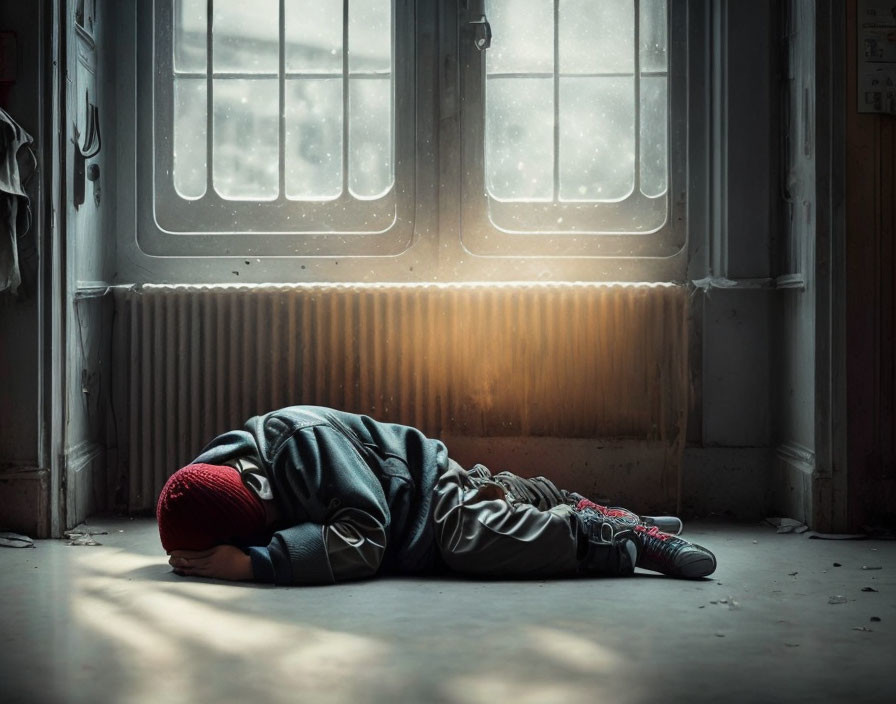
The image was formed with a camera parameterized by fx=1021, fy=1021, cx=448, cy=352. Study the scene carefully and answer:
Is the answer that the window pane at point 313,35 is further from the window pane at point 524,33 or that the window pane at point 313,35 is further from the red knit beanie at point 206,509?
the red knit beanie at point 206,509

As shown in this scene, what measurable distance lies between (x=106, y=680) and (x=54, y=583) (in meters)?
0.87

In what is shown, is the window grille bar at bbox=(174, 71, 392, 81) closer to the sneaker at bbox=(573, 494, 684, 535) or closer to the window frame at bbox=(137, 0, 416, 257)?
the window frame at bbox=(137, 0, 416, 257)

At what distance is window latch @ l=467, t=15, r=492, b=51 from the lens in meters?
3.59

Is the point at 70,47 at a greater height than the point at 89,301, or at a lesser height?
greater

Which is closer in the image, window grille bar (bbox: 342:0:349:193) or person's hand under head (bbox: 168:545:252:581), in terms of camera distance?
person's hand under head (bbox: 168:545:252:581)

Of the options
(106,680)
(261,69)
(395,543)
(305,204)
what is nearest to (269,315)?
(305,204)

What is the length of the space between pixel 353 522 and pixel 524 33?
1.99m

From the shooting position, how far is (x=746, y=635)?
2051 mm

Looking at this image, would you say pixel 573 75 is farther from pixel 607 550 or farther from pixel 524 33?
pixel 607 550

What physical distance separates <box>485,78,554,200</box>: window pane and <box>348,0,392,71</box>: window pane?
→ 0.40 metres

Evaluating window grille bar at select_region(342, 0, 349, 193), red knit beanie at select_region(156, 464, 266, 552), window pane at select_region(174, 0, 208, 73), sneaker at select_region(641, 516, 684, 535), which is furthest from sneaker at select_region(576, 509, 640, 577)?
window pane at select_region(174, 0, 208, 73)

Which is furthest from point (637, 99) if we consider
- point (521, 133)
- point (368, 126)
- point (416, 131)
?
point (368, 126)

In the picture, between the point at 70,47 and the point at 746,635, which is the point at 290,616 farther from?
the point at 70,47

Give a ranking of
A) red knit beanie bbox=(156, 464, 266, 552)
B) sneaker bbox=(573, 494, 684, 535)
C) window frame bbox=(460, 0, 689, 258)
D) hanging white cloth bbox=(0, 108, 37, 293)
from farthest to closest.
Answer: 1. window frame bbox=(460, 0, 689, 258)
2. hanging white cloth bbox=(0, 108, 37, 293)
3. sneaker bbox=(573, 494, 684, 535)
4. red knit beanie bbox=(156, 464, 266, 552)
